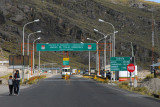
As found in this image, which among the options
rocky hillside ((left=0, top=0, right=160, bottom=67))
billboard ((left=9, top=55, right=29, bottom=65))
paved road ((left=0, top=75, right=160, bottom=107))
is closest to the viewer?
paved road ((left=0, top=75, right=160, bottom=107))

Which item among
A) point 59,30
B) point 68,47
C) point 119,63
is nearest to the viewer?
point 119,63

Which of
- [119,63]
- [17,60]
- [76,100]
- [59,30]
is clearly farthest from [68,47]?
[59,30]

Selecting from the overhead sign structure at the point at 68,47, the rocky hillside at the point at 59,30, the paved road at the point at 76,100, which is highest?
the rocky hillside at the point at 59,30

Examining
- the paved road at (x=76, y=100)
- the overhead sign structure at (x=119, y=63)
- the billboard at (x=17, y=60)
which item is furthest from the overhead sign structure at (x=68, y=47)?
the paved road at (x=76, y=100)

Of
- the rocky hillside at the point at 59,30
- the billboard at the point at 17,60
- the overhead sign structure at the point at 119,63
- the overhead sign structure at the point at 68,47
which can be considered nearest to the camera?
the billboard at the point at 17,60

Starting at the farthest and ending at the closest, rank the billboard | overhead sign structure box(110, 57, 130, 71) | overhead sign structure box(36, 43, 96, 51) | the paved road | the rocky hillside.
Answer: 1. the rocky hillside
2. overhead sign structure box(36, 43, 96, 51)
3. overhead sign structure box(110, 57, 130, 71)
4. the billboard
5. the paved road

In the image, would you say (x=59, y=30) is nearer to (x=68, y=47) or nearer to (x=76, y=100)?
(x=68, y=47)

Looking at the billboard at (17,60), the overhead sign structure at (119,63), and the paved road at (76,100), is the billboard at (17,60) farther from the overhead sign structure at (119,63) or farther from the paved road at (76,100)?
the paved road at (76,100)

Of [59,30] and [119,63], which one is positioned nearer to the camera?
[119,63]

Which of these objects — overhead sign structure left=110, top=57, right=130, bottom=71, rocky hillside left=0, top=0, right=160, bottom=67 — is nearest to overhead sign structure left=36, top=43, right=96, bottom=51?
overhead sign structure left=110, top=57, right=130, bottom=71

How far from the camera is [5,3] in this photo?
7037 inches

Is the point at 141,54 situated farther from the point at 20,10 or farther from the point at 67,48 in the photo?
the point at 67,48

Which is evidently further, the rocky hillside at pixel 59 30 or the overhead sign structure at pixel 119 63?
the rocky hillside at pixel 59 30

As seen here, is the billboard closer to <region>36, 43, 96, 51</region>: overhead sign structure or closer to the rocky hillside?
<region>36, 43, 96, 51</region>: overhead sign structure
